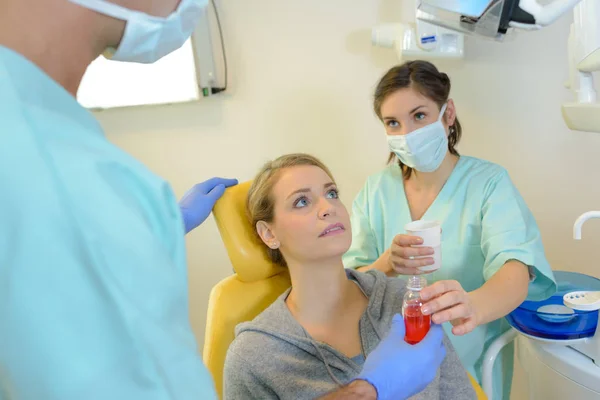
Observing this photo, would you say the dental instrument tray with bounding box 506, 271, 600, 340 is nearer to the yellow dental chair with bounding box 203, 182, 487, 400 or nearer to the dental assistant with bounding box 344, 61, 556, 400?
the dental assistant with bounding box 344, 61, 556, 400

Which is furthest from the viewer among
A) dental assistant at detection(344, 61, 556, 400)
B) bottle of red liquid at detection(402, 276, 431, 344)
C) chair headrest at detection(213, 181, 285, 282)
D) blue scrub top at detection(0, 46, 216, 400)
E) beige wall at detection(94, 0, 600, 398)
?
beige wall at detection(94, 0, 600, 398)

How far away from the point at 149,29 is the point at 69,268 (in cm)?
39

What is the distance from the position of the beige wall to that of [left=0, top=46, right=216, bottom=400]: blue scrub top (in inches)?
60.0

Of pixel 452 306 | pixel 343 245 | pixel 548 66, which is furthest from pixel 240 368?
pixel 548 66

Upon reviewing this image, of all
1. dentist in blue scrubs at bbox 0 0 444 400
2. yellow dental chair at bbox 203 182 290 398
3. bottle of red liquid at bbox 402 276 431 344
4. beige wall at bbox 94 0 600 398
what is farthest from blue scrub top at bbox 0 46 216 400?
beige wall at bbox 94 0 600 398

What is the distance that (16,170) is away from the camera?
50 cm

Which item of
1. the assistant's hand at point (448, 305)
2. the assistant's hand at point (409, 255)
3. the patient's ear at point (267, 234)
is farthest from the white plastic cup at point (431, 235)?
the patient's ear at point (267, 234)

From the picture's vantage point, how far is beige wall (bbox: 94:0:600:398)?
186 cm

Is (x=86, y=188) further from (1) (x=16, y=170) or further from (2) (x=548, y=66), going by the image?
(2) (x=548, y=66)

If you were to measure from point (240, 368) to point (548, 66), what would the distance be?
155cm

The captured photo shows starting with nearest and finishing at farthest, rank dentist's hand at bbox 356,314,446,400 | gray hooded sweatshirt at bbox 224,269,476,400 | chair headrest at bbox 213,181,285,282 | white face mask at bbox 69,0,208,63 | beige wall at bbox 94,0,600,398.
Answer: white face mask at bbox 69,0,208,63
dentist's hand at bbox 356,314,446,400
gray hooded sweatshirt at bbox 224,269,476,400
chair headrest at bbox 213,181,285,282
beige wall at bbox 94,0,600,398

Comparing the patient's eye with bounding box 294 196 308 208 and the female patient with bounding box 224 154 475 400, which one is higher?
the patient's eye with bounding box 294 196 308 208

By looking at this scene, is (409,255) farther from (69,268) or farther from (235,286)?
(69,268)

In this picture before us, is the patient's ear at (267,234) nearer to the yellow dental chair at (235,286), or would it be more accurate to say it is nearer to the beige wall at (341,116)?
the yellow dental chair at (235,286)
